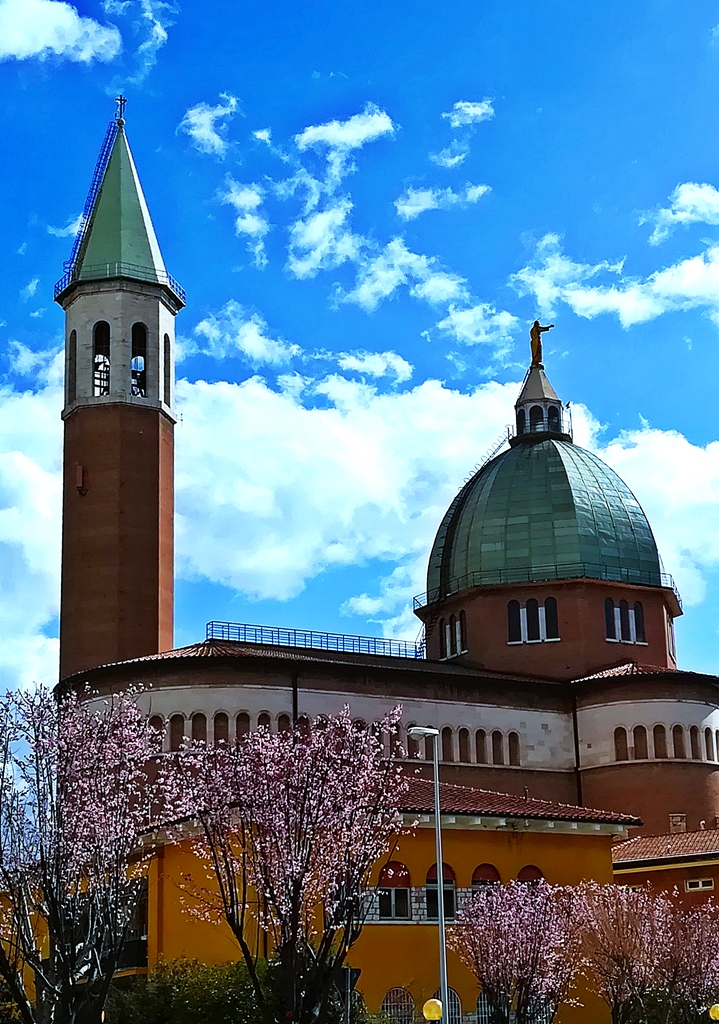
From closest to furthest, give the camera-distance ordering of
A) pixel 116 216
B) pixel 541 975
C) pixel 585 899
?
1. pixel 541 975
2. pixel 585 899
3. pixel 116 216

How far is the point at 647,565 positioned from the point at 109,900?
4533cm

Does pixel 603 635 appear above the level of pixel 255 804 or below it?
above

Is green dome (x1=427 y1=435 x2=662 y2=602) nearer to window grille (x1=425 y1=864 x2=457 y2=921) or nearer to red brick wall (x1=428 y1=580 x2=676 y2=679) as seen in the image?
red brick wall (x1=428 y1=580 x2=676 y2=679)

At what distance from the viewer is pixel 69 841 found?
88.6 ft

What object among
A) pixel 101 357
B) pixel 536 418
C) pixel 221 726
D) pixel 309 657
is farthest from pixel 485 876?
pixel 536 418

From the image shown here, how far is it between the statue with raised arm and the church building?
7.53m

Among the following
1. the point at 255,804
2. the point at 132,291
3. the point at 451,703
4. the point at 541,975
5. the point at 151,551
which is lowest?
the point at 541,975

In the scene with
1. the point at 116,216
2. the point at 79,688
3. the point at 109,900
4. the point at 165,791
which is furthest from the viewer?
the point at 116,216

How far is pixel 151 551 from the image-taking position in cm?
6203

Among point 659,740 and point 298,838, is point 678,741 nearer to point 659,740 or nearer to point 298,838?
point 659,740

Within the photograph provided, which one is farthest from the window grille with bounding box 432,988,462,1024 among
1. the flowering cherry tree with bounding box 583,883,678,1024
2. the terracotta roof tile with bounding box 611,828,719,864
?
the terracotta roof tile with bounding box 611,828,719,864

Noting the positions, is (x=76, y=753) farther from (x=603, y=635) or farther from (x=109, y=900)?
(x=603, y=635)

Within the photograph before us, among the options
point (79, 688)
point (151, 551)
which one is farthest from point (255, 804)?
point (151, 551)

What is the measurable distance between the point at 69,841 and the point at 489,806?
54.5ft
